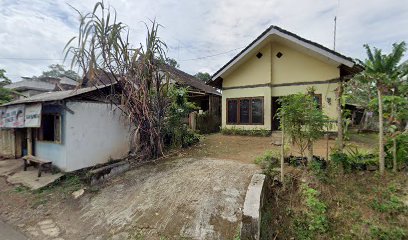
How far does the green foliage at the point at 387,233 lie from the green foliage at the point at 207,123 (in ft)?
33.0

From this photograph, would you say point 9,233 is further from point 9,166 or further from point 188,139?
point 188,139

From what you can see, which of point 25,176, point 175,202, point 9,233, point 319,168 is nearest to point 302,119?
point 319,168

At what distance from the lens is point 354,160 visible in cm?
483

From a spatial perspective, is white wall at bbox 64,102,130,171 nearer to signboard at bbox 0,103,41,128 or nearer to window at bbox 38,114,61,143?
signboard at bbox 0,103,41,128

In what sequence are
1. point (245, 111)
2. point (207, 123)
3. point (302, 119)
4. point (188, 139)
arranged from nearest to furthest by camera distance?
point (302, 119) → point (188, 139) → point (245, 111) → point (207, 123)

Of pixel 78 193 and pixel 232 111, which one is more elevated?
pixel 232 111

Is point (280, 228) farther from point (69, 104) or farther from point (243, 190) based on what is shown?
point (69, 104)

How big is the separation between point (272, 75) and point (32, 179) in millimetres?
10745

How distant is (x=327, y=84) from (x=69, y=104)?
10496 millimetres

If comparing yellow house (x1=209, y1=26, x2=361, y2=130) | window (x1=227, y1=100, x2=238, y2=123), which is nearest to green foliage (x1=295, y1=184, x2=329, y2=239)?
yellow house (x1=209, y1=26, x2=361, y2=130)

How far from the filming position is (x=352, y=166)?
15.8 feet

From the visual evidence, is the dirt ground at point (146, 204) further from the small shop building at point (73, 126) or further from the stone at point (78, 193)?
the small shop building at point (73, 126)

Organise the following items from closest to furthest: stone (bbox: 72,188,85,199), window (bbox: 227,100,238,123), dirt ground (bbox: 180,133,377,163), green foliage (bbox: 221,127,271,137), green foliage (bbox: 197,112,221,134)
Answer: stone (bbox: 72,188,85,199) < dirt ground (bbox: 180,133,377,163) < green foliage (bbox: 221,127,271,137) < window (bbox: 227,100,238,123) < green foliage (bbox: 197,112,221,134)

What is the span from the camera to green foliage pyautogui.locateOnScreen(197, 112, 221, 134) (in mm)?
13227
